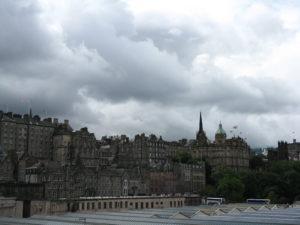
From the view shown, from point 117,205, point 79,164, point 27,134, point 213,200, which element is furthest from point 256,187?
point 27,134

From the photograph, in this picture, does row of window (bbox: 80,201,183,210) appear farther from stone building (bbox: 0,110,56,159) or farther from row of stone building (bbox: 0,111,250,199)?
stone building (bbox: 0,110,56,159)

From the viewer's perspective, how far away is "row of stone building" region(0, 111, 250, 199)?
126300 mm

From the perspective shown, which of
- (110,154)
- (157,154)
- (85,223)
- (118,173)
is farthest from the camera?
(157,154)

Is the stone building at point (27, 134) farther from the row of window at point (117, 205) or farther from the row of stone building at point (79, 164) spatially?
the row of window at point (117, 205)

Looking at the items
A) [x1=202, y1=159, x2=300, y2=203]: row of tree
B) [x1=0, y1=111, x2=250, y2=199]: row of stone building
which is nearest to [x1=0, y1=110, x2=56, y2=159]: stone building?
[x1=0, y1=111, x2=250, y2=199]: row of stone building

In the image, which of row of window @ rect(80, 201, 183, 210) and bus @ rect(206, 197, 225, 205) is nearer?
row of window @ rect(80, 201, 183, 210)

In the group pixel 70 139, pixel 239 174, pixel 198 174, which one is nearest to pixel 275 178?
pixel 239 174

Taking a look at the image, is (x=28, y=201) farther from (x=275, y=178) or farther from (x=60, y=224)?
(x=275, y=178)

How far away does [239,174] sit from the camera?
170 metres

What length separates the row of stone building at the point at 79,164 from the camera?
4972 inches

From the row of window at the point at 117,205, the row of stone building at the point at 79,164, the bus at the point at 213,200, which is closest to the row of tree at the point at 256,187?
the bus at the point at 213,200

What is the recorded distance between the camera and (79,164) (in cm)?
13225

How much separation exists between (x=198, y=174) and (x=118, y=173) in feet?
152

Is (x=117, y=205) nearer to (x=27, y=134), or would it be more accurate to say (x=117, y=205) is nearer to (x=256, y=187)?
(x=256, y=187)
